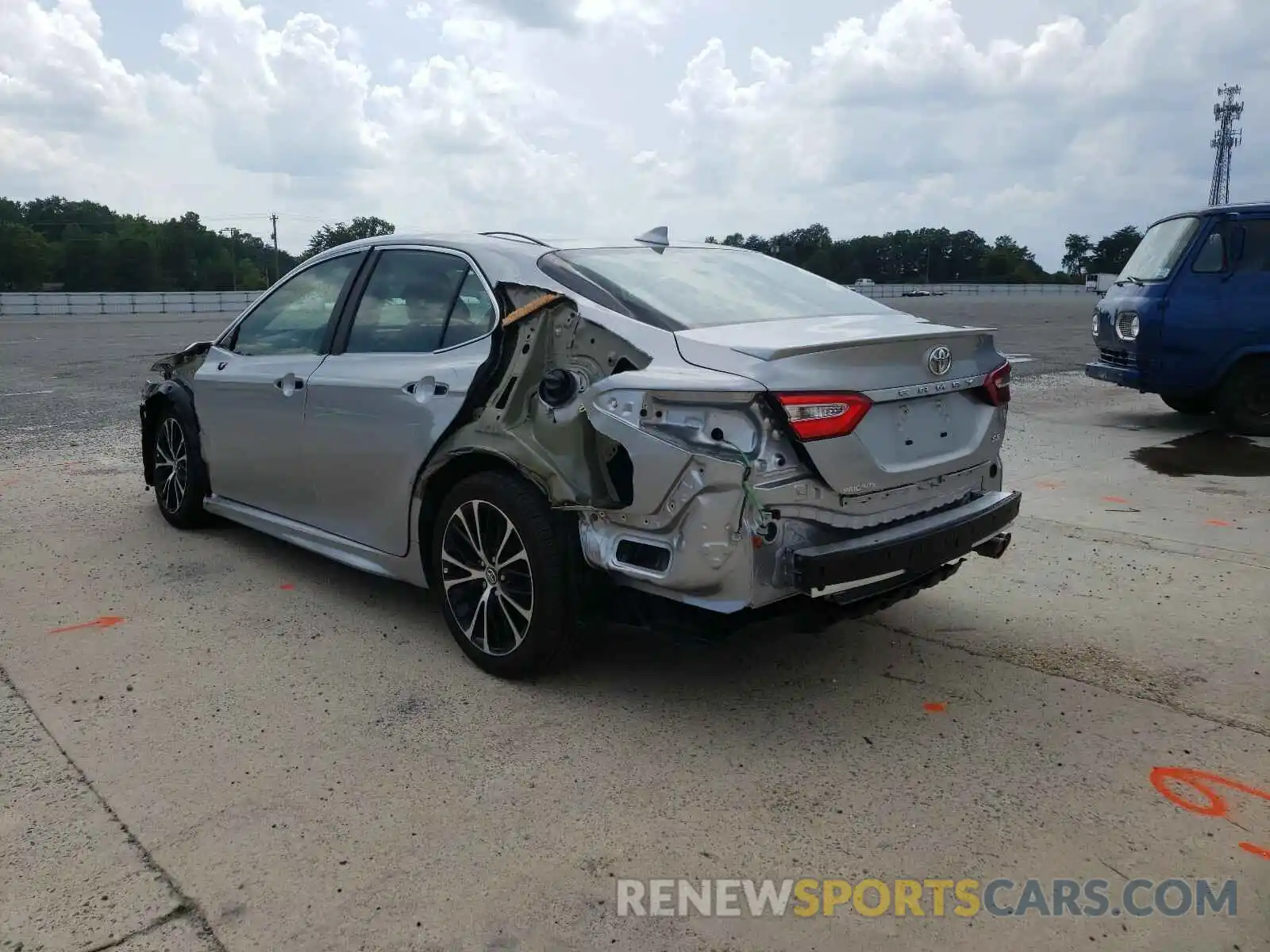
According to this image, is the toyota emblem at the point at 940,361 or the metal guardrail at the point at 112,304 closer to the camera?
the toyota emblem at the point at 940,361

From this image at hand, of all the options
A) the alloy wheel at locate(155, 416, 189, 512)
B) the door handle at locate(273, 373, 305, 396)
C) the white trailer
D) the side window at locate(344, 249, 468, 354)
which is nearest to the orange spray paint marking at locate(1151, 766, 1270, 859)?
the side window at locate(344, 249, 468, 354)

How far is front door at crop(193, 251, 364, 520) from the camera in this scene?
196 inches

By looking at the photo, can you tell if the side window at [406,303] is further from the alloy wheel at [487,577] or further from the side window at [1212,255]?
the side window at [1212,255]

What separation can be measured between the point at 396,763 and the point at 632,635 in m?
1.40

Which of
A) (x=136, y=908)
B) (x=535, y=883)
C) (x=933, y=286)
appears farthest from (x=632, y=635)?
(x=933, y=286)

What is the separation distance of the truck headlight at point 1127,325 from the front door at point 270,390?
7820 millimetres

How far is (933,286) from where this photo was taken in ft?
290

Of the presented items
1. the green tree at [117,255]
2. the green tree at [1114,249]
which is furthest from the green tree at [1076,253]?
the green tree at [117,255]

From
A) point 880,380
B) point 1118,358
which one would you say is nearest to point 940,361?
point 880,380

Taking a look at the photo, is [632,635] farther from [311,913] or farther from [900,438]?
[311,913]

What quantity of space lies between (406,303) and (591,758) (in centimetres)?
218

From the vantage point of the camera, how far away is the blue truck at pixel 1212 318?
372 inches

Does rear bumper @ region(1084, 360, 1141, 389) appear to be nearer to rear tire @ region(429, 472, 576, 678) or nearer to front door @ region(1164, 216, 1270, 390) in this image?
front door @ region(1164, 216, 1270, 390)

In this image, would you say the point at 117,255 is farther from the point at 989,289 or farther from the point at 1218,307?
the point at 1218,307
